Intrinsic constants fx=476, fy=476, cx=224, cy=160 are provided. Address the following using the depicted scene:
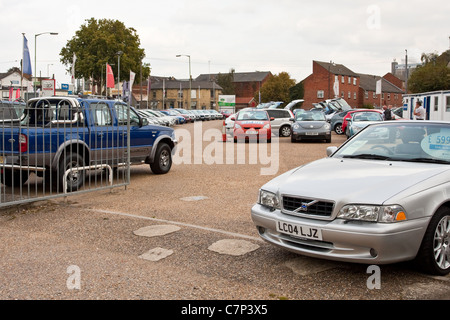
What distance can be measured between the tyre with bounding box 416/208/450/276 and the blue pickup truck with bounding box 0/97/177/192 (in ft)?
19.5

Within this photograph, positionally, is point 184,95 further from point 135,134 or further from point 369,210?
point 369,210

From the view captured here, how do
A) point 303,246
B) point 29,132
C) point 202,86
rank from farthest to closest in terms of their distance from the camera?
Result: point 202,86 < point 29,132 < point 303,246

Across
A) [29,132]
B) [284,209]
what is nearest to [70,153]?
[29,132]

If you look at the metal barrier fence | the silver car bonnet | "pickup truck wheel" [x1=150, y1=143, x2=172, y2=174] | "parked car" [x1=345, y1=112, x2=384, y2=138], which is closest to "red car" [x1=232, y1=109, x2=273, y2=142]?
"parked car" [x1=345, y1=112, x2=384, y2=138]

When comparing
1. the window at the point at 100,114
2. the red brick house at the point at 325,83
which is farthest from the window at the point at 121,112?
the red brick house at the point at 325,83

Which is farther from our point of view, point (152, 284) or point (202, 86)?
point (202, 86)

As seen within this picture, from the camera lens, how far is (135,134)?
36.4 feet

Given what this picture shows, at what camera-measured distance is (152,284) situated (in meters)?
4.52

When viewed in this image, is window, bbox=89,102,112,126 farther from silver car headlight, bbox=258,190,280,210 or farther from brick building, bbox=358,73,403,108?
brick building, bbox=358,73,403,108

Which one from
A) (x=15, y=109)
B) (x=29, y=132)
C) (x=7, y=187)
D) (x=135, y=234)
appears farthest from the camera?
(x=7, y=187)

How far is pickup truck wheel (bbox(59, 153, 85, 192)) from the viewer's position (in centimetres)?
870
